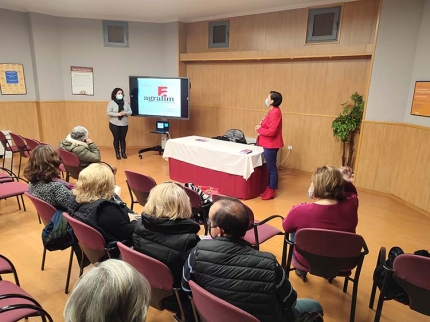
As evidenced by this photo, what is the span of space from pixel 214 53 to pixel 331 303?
5.74 meters

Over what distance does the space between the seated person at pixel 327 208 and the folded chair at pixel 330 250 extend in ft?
0.56

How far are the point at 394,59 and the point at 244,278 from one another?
4692mm

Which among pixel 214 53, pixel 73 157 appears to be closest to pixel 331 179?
pixel 73 157

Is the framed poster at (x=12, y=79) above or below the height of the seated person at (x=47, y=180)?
above

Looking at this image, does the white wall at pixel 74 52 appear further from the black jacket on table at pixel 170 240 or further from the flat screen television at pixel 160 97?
the black jacket on table at pixel 170 240

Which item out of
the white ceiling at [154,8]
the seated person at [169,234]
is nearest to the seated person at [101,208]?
the seated person at [169,234]

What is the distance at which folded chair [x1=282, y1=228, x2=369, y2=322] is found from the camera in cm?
196

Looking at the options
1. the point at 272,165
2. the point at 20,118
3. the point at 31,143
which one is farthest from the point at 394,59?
the point at 20,118

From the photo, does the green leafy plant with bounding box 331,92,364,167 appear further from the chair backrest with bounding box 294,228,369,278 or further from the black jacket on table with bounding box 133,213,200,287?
the black jacket on table with bounding box 133,213,200,287

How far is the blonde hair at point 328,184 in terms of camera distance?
2.17m

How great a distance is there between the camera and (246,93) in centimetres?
689

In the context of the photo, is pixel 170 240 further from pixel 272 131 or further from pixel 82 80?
pixel 82 80

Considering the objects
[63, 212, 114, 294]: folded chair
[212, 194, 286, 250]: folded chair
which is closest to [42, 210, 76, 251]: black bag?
[63, 212, 114, 294]: folded chair

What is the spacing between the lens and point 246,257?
4.61 feet
